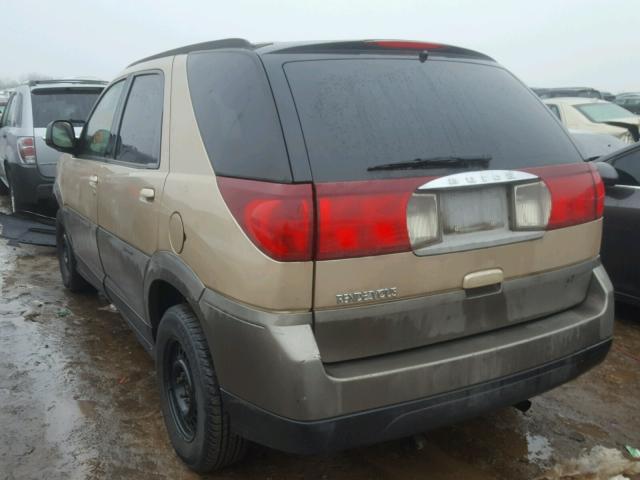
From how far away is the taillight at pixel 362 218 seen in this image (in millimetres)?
1963

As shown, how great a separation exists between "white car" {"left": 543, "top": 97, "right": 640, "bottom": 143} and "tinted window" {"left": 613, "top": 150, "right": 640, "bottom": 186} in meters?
5.16

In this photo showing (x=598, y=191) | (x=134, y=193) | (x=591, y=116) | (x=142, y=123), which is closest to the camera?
(x=598, y=191)

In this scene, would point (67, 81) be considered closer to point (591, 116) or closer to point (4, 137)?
point (4, 137)

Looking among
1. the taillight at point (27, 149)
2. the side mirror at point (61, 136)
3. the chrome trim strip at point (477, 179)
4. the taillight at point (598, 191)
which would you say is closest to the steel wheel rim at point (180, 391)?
the chrome trim strip at point (477, 179)

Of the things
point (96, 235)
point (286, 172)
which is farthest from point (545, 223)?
point (96, 235)

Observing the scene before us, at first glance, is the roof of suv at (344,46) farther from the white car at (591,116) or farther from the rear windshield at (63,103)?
the white car at (591,116)

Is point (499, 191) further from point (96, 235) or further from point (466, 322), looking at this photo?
point (96, 235)

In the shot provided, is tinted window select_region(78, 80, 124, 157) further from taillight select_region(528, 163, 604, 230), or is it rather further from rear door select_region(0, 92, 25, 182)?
rear door select_region(0, 92, 25, 182)

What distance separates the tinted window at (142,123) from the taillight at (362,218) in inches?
47.0

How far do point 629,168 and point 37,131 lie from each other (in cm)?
600

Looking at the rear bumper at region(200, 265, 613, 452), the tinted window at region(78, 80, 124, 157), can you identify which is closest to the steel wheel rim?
the rear bumper at region(200, 265, 613, 452)

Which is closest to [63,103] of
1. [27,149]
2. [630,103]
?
[27,149]

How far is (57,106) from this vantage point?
720cm

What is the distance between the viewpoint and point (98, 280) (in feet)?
13.0
